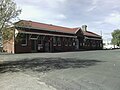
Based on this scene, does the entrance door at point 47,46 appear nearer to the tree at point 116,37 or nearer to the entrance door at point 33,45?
the entrance door at point 33,45

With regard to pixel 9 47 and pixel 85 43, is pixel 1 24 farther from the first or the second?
pixel 85 43

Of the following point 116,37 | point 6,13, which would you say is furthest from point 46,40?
point 116,37

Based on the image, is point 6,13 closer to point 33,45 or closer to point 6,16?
point 6,16

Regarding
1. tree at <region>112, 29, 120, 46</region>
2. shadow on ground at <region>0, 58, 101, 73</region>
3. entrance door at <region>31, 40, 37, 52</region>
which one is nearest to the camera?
shadow on ground at <region>0, 58, 101, 73</region>

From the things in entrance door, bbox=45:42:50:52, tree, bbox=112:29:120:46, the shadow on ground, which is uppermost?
tree, bbox=112:29:120:46

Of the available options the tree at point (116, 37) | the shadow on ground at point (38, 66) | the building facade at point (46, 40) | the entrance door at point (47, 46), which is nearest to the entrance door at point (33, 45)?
the building facade at point (46, 40)

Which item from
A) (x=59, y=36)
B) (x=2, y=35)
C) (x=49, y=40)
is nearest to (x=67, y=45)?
(x=59, y=36)

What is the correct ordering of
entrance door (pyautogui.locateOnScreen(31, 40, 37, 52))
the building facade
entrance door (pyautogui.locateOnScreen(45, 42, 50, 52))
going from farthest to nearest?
entrance door (pyautogui.locateOnScreen(45, 42, 50, 52))
entrance door (pyautogui.locateOnScreen(31, 40, 37, 52))
the building facade

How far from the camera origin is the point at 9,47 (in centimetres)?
3694

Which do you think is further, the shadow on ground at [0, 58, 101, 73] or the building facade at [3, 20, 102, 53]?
the building facade at [3, 20, 102, 53]

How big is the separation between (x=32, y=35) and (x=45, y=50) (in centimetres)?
504

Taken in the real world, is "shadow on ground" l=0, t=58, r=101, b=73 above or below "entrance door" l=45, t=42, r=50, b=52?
below

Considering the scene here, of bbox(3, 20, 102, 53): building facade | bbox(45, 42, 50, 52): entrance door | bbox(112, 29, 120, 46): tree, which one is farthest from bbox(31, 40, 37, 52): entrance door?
bbox(112, 29, 120, 46): tree

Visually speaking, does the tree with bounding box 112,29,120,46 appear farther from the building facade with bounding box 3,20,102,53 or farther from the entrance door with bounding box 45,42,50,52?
the entrance door with bounding box 45,42,50,52
